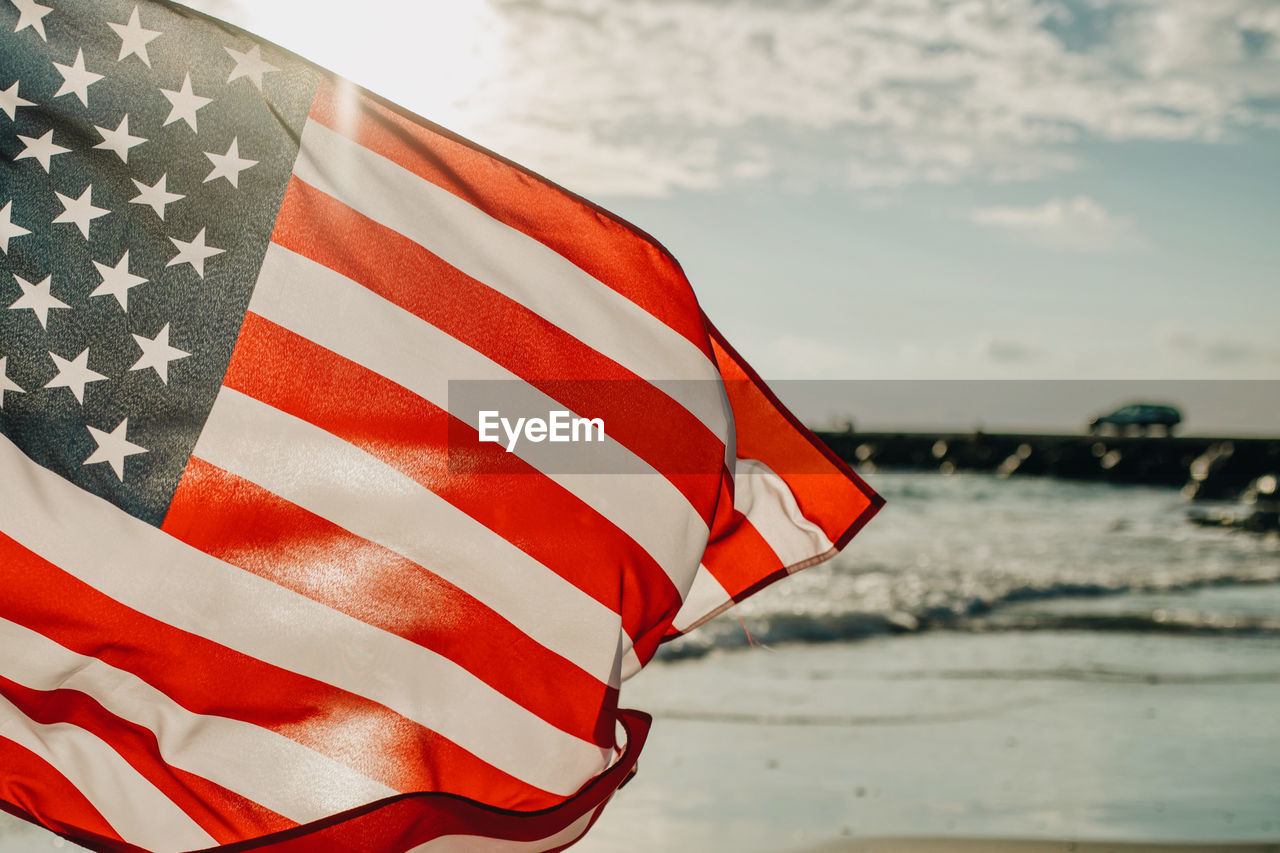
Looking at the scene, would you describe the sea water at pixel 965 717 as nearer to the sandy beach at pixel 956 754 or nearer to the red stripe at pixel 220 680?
the sandy beach at pixel 956 754

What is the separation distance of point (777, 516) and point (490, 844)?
1114 millimetres

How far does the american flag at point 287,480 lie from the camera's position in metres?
2.37

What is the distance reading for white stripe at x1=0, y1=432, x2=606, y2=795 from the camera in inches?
93.5

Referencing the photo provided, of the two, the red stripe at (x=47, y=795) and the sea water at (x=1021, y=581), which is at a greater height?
the sea water at (x=1021, y=581)

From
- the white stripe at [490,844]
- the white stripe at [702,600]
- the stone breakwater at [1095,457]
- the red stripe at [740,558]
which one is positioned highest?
the stone breakwater at [1095,457]

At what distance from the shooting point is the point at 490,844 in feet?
8.09

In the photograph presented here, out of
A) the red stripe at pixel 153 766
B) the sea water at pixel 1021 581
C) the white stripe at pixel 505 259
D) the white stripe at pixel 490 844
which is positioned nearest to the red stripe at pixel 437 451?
the white stripe at pixel 490 844

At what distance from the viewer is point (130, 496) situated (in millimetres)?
2406

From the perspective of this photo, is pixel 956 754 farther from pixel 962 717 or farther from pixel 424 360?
pixel 424 360

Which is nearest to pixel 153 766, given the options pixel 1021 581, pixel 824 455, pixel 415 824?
pixel 415 824

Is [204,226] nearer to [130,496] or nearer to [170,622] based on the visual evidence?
[130,496]

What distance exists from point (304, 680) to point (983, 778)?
403cm

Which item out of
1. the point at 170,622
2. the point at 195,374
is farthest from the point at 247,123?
the point at 170,622

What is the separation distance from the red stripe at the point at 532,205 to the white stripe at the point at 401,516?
69 cm
